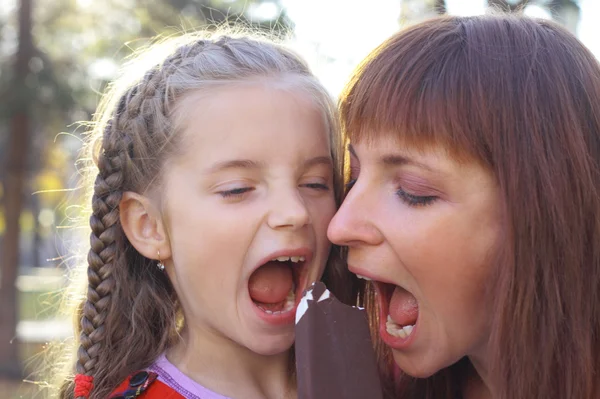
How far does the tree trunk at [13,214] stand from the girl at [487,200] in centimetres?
933

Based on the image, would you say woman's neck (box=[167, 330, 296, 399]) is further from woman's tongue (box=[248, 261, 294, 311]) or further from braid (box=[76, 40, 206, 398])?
braid (box=[76, 40, 206, 398])

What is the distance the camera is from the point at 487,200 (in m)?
2.37

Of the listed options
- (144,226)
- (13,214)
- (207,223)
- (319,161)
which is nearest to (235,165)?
(207,223)

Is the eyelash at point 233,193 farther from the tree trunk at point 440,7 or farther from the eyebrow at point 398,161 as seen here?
the tree trunk at point 440,7

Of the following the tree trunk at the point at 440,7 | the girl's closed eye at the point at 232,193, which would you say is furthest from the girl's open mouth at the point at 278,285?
the tree trunk at the point at 440,7

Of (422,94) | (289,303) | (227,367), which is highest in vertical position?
(422,94)

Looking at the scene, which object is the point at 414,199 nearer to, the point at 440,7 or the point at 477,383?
the point at 477,383

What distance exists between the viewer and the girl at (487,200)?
230cm

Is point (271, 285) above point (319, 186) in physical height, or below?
below

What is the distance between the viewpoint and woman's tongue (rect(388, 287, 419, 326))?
8.57 ft

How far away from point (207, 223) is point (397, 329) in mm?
746

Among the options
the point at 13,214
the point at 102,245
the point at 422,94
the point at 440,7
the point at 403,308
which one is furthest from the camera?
the point at 13,214

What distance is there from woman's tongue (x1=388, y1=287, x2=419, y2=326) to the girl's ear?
0.85 meters

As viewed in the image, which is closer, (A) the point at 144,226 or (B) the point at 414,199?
(B) the point at 414,199
